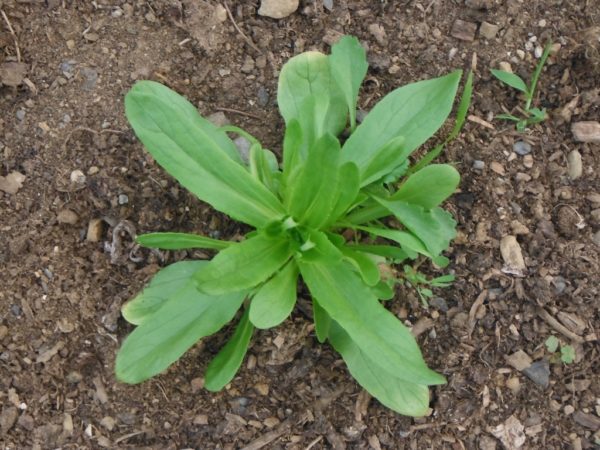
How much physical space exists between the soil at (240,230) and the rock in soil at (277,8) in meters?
0.03

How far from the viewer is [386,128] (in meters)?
2.44

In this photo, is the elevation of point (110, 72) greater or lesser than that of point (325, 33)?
lesser

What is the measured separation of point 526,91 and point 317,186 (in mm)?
1203

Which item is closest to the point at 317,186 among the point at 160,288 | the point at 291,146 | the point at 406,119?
the point at 291,146

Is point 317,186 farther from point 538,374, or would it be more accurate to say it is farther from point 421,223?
point 538,374

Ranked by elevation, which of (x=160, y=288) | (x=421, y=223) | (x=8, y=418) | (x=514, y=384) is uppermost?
(x=421, y=223)

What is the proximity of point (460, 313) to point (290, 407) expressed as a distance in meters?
0.74

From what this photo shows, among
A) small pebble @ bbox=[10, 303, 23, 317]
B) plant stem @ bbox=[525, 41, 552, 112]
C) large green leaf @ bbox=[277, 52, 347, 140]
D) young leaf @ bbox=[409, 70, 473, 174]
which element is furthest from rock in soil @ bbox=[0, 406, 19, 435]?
plant stem @ bbox=[525, 41, 552, 112]

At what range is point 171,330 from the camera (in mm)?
2309

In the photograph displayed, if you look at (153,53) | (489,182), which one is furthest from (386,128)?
(153,53)

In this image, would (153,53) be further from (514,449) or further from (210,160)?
(514,449)

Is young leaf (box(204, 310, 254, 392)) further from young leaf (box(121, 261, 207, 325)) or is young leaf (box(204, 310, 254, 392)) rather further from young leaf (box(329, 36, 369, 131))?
young leaf (box(329, 36, 369, 131))

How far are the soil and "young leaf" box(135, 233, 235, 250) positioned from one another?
0.27m

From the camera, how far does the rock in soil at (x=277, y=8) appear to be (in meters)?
2.79
